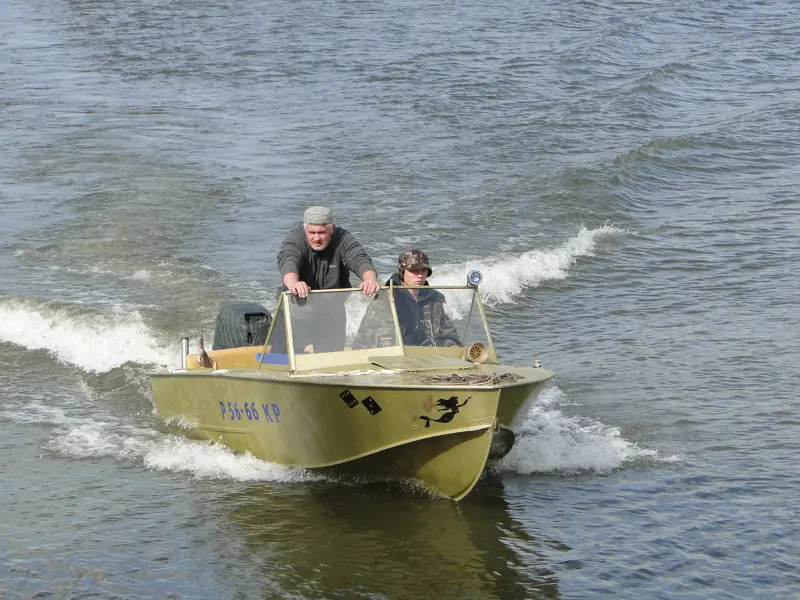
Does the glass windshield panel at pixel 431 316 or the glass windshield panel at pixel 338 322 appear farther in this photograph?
the glass windshield panel at pixel 431 316

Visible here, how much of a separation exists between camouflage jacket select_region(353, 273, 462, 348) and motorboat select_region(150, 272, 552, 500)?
0.01 metres

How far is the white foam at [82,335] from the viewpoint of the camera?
14078 mm

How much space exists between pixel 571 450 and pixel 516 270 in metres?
6.65

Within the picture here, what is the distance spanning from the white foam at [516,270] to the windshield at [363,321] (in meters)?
5.82

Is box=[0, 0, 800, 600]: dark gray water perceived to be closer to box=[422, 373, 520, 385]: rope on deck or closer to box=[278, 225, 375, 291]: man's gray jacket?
box=[422, 373, 520, 385]: rope on deck

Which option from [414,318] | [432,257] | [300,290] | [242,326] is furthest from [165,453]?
[432,257]

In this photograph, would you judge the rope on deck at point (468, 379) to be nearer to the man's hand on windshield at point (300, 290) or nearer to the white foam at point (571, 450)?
the man's hand on windshield at point (300, 290)

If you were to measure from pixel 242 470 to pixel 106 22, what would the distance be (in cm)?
2345

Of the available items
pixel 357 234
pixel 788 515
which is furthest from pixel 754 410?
pixel 357 234

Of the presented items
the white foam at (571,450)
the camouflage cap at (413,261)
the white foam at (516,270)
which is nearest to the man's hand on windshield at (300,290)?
the camouflage cap at (413,261)

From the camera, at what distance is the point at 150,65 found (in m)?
28.2

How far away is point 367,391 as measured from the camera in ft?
29.2

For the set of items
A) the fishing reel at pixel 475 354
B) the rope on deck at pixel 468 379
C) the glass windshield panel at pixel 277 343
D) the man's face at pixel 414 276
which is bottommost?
the rope on deck at pixel 468 379

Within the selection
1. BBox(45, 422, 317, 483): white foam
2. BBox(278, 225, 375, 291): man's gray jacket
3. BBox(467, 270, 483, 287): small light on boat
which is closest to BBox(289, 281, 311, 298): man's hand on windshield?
BBox(278, 225, 375, 291): man's gray jacket
